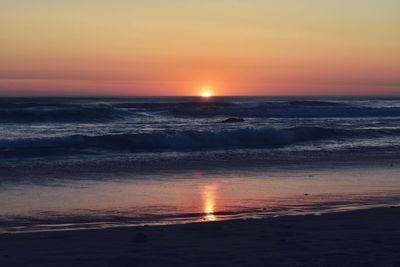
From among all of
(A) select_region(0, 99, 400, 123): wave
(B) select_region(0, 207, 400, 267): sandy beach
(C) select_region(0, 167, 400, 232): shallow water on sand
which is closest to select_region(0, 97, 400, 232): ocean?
(C) select_region(0, 167, 400, 232): shallow water on sand

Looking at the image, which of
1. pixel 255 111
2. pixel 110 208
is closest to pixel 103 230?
pixel 110 208

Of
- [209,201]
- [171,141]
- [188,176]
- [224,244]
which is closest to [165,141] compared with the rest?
[171,141]

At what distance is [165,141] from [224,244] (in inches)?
632

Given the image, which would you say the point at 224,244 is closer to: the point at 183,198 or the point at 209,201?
the point at 209,201

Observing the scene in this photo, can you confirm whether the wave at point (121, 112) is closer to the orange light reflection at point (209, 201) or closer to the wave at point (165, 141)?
the wave at point (165, 141)

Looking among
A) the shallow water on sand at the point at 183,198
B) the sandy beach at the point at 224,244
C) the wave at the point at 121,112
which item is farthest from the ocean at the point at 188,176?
the wave at the point at 121,112

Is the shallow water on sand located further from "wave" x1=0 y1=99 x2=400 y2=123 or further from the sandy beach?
"wave" x1=0 y1=99 x2=400 y2=123

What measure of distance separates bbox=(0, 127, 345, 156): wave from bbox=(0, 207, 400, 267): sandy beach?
37.8ft

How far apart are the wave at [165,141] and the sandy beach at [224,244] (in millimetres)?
11533

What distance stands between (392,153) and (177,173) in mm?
8436

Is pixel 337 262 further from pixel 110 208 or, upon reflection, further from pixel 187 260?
pixel 110 208

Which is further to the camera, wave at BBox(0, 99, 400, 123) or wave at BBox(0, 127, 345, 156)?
wave at BBox(0, 99, 400, 123)

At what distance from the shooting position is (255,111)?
5278cm

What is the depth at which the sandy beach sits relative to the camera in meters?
7.02
